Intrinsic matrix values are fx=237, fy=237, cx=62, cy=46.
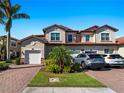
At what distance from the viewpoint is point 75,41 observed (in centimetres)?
4147

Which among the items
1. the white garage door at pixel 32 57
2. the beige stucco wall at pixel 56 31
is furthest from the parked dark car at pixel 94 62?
the beige stucco wall at pixel 56 31

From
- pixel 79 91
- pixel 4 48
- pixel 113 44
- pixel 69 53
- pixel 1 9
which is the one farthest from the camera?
pixel 4 48

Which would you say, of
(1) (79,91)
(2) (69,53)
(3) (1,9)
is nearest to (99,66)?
(2) (69,53)

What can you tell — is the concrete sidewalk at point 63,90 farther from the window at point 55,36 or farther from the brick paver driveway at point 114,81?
the window at point 55,36

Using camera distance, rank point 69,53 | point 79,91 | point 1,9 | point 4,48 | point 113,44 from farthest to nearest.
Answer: point 4,48 < point 113,44 < point 1,9 < point 69,53 < point 79,91

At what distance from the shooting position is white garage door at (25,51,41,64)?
38.0m

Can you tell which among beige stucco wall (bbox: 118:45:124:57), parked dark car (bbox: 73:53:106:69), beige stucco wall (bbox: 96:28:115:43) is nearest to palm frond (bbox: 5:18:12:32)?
beige stucco wall (bbox: 96:28:115:43)

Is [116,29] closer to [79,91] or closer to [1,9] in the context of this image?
[1,9]

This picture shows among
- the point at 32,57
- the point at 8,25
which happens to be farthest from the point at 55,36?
the point at 8,25

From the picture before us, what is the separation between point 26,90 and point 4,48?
41729mm

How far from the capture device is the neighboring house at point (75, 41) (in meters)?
38.1

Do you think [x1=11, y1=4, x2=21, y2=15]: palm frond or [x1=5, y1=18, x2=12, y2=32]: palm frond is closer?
[x1=5, y1=18, x2=12, y2=32]: palm frond

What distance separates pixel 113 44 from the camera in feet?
132

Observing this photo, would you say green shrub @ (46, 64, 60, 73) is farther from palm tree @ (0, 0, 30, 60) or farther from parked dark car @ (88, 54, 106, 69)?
palm tree @ (0, 0, 30, 60)
